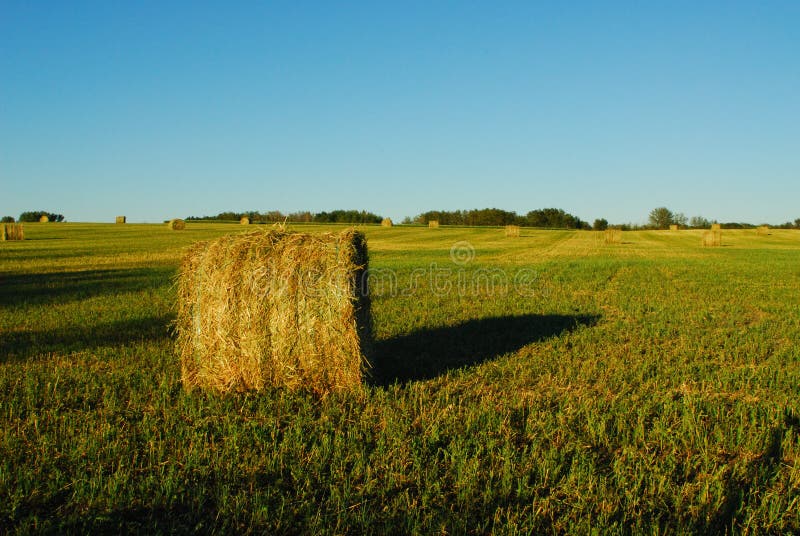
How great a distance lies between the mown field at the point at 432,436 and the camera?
3.81m

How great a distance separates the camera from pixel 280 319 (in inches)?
247

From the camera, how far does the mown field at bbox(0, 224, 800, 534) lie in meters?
3.81

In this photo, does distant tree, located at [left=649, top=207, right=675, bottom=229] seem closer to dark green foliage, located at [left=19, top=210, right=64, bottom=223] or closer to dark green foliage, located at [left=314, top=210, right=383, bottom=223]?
dark green foliage, located at [left=314, top=210, right=383, bottom=223]

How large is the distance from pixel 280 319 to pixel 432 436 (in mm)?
2232

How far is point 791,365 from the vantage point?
25.2 ft

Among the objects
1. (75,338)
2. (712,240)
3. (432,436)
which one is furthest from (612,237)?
(432,436)

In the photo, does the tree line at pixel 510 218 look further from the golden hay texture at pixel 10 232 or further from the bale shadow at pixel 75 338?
the bale shadow at pixel 75 338

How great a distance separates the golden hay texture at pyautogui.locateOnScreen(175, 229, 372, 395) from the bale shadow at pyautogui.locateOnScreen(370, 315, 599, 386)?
2.41 feet

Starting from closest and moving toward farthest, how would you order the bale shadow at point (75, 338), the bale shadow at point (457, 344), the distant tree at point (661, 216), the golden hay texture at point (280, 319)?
Answer: the golden hay texture at point (280, 319)
the bale shadow at point (457, 344)
the bale shadow at point (75, 338)
the distant tree at point (661, 216)

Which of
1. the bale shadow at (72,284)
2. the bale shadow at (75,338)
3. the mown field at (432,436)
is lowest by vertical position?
the mown field at (432,436)

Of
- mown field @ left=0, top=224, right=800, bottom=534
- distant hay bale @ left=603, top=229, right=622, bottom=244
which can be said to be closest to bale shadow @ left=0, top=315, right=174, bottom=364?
mown field @ left=0, top=224, right=800, bottom=534

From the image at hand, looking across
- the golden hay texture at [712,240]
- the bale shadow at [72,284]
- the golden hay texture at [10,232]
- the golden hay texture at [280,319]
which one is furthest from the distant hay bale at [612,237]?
the golden hay texture at [280,319]

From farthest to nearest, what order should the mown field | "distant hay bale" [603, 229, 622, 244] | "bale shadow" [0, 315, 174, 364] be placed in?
"distant hay bale" [603, 229, 622, 244] → "bale shadow" [0, 315, 174, 364] → the mown field

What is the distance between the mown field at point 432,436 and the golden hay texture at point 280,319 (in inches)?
10.7
